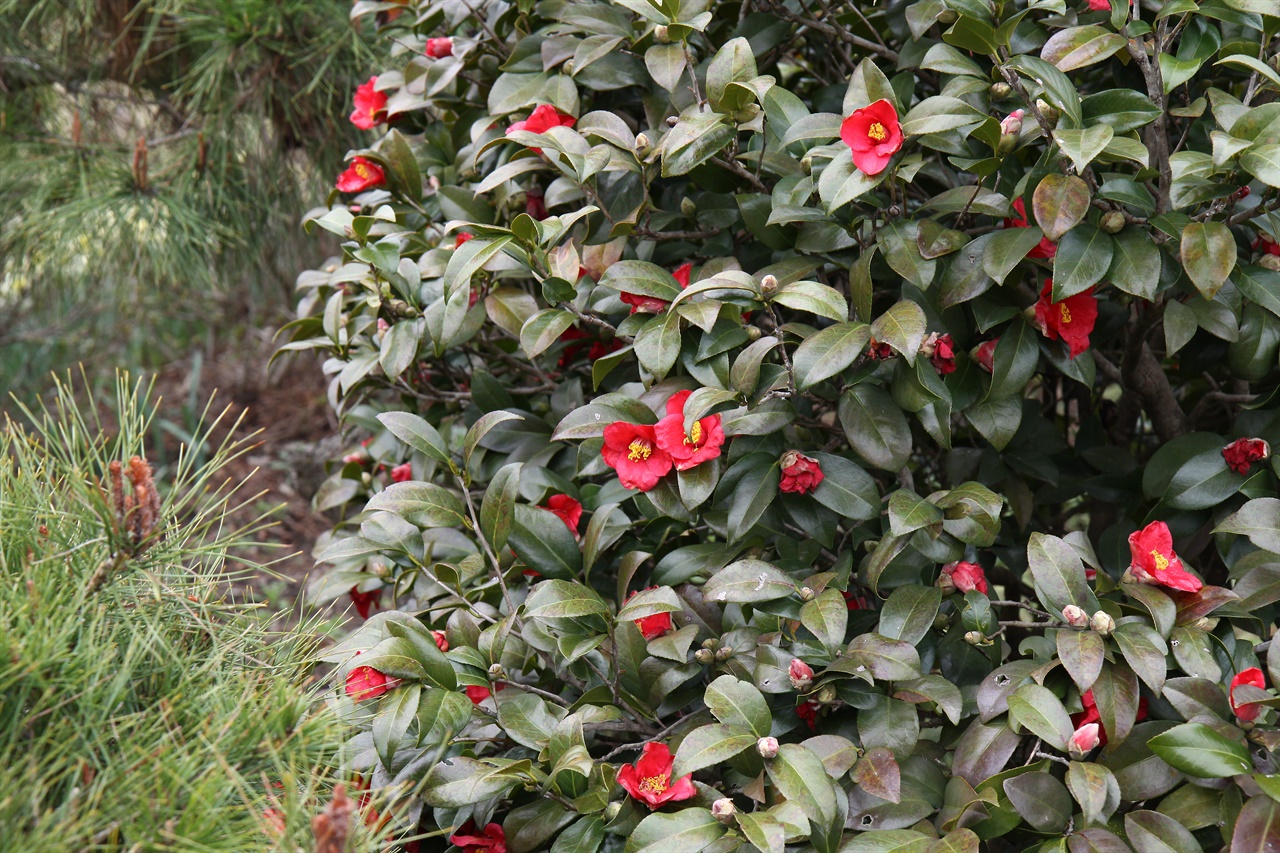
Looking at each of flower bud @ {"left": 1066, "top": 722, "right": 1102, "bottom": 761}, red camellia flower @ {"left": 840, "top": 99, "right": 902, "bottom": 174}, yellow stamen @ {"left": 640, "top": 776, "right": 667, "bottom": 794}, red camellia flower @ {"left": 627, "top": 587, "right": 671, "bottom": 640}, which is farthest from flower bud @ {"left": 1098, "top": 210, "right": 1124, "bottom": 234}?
yellow stamen @ {"left": 640, "top": 776, "right": 667, "bottom": 794}

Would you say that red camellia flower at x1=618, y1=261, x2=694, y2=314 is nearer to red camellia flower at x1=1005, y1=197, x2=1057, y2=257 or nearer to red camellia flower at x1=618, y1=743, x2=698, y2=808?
red camellia flower at x1=1005, y1=197, x2=1057, y2=257

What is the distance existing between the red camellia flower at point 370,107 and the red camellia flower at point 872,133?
2.86ft

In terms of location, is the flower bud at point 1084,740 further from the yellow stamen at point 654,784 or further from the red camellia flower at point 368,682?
the red camellia flower at point 368,682

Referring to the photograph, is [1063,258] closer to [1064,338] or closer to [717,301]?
[1064,338]

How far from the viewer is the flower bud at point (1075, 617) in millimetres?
965

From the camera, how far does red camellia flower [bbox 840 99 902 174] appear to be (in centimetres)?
100

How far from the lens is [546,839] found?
1032mm

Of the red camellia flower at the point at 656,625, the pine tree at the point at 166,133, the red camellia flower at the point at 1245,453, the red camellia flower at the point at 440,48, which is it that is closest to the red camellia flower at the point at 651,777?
the red camellia flower at the point at 656,625

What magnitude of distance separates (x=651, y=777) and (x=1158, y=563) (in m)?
0.56

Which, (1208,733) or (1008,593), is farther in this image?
(1008,593)

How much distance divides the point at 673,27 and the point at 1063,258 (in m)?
0.50

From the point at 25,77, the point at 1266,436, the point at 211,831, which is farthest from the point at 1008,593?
the point at 25,77

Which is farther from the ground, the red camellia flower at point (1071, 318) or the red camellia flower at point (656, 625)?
the red camellia flower at point (1071, 318)

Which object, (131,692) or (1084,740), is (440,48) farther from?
(1084,740)
